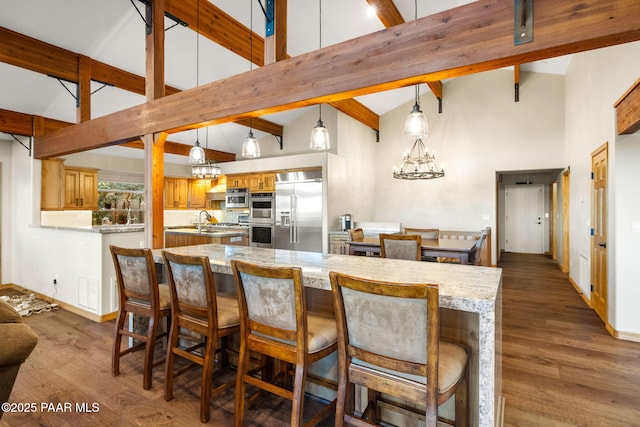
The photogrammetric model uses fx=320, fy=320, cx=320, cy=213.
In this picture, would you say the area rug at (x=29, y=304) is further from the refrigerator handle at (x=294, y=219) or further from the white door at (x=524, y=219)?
the white door at (x=524, y=219)

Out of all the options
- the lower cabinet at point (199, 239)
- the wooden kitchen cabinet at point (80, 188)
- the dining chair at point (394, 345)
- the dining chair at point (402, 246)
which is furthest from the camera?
the wooden kitchen cabinet at point (80, 188)

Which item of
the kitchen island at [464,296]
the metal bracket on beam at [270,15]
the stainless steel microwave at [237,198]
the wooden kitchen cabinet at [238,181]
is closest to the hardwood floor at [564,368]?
the kitchen island at [464,296]

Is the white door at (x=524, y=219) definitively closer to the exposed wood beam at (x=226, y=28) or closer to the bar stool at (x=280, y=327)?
the exposed wood beam at (x=226, y=28)

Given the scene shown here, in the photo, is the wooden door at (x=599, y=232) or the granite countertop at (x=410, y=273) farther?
the wooden door at (x=599, y=232)

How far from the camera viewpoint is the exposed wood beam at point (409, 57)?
4.97 feet

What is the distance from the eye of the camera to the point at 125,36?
3.70m

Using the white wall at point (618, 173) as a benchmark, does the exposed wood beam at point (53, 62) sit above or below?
above

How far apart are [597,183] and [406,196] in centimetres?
368

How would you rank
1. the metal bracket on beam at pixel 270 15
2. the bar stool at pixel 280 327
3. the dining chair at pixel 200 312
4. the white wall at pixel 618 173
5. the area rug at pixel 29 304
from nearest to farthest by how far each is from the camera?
the bar stool at pixel 280 327, the dining chair at pixel 200 312, the metal bracket on beam at pixel 270 15, the white wall at pixel 618 173, the area rug at pixel 29 304

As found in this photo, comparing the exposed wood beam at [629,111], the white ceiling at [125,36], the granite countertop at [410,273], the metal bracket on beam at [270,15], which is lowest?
the granite countertop at [410,273]

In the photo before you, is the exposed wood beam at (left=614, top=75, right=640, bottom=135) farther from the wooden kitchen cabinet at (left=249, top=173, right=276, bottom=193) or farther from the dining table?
the wooden kitchen cabinet at (left=249, top=173, right=276, bottom=193)

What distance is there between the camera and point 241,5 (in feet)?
11.5

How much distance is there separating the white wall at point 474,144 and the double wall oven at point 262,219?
2.67 metres

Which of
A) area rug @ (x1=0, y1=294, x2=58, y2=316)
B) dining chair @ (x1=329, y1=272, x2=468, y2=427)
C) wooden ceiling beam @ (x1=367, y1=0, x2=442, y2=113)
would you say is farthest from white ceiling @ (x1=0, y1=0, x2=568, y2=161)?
dining chair @ (x1=329, y1=272, x2=468, y2=427)
